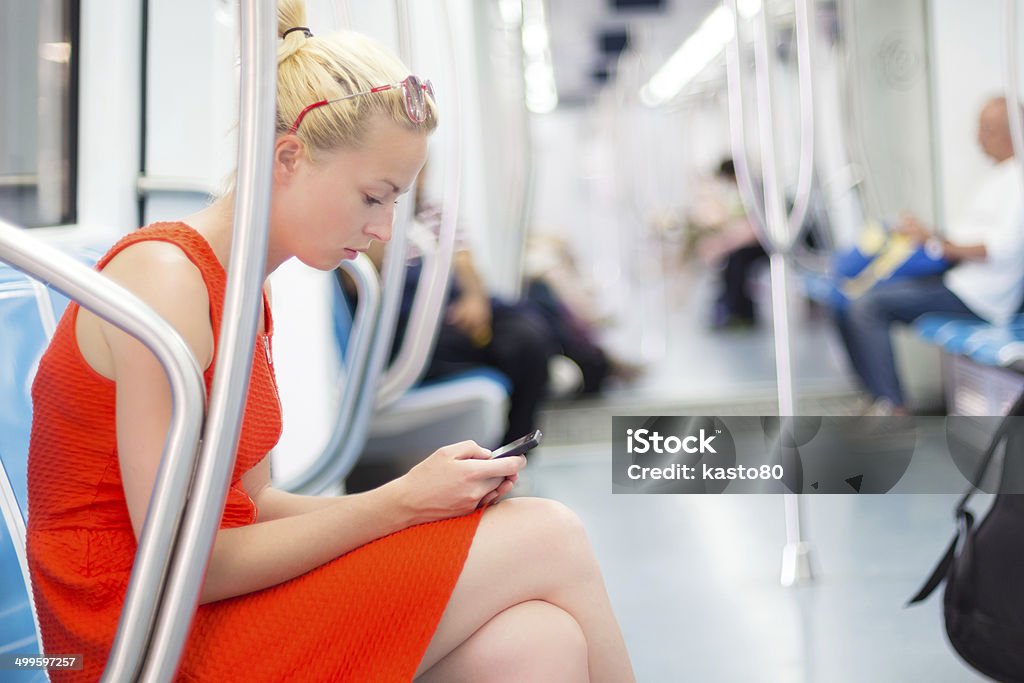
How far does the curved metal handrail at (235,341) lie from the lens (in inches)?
26.5

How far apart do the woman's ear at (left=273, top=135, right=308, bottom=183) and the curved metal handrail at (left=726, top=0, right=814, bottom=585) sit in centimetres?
113

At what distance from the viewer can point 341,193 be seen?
2.88ft

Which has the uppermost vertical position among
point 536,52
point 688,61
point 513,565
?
point 688,61

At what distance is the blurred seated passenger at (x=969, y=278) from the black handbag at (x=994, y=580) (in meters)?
1.77

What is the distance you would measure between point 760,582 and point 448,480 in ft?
3.58

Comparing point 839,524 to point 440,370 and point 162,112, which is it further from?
point 162,112

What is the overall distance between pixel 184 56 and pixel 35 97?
306mm

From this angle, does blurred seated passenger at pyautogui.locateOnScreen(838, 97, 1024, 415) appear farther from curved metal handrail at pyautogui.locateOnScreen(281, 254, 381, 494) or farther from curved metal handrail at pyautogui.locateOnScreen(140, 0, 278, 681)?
curved metal handrail at pyautogui.locateOnScreen(140, 0, 278, 681)

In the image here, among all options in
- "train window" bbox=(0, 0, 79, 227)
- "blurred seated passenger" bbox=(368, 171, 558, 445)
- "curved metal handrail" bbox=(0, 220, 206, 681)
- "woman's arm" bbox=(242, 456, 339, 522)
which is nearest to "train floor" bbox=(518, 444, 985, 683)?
"blurred seated passenger" bbox=(368, 171, 558, 445)

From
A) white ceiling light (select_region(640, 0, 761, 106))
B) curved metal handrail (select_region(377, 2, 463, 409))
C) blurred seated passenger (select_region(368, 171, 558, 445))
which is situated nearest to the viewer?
curved metal handrail (select_region(377, 2, 463, 409))

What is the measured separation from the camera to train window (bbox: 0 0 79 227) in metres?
1.15

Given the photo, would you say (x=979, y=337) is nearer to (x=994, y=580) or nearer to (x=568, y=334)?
(x=994, y=580)

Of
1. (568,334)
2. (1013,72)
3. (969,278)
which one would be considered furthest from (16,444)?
(568,334)

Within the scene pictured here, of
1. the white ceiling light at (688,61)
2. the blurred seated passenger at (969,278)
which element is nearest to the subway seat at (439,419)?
the blurred seated passenger at (969,278)
